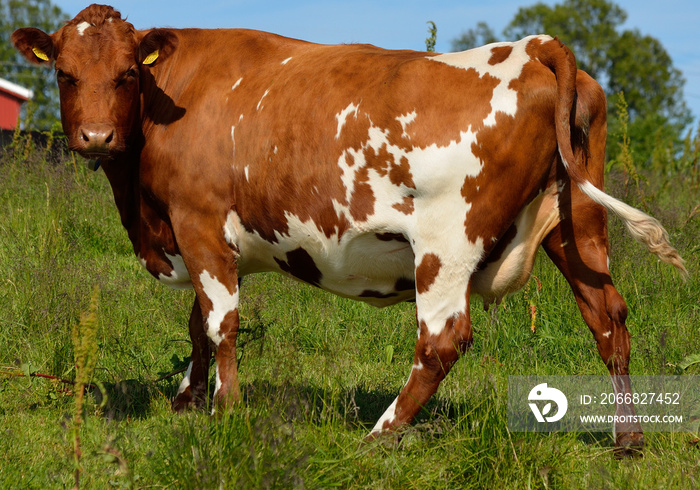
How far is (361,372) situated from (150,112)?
213cm

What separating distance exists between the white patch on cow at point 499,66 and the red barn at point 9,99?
34864 millimetres

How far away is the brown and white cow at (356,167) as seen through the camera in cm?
353

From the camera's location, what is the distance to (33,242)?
6.84 metres

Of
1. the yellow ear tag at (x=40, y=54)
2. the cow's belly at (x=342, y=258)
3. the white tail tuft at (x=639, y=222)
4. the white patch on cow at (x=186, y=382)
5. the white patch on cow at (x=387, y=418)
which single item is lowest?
the white patch on cow at (x=186, y=382)

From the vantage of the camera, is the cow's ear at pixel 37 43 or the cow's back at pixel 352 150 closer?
the cow's back at pixel 352 150

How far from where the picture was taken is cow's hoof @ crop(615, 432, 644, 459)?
11.9 ft

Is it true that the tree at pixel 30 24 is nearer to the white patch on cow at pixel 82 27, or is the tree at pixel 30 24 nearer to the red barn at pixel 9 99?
the red barn at pixel 9 99

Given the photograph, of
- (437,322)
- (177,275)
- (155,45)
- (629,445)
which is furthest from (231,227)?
(629,445)

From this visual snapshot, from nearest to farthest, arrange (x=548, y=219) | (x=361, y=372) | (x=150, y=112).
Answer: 1. (x=548, y=219)
2. (x=150, y=112)
3. (x=361, y=372)

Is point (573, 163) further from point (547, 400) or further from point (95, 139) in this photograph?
point (95, 139)

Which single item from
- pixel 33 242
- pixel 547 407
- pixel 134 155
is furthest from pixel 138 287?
pixel 547 407

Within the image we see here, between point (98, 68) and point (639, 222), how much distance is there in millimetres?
2899

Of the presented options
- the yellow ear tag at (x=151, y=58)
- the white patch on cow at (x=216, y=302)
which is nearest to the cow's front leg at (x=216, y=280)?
the white patch on cow at (x=216, y=302)

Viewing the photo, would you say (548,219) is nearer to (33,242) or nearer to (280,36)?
(280,36)
